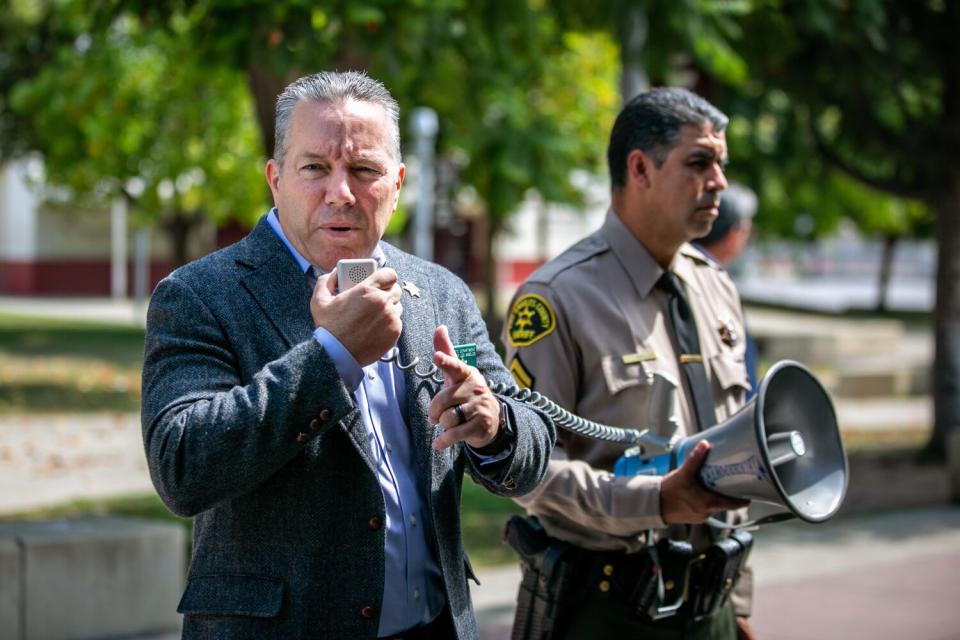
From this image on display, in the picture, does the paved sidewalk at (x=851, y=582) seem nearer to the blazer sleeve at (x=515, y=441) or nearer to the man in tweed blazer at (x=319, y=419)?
the blazer sleeve at (x=515, y=441)

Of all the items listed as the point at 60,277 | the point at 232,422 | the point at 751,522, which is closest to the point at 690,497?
the point at 751,522

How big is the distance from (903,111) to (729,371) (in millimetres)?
9176

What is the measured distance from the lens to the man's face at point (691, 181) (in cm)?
351

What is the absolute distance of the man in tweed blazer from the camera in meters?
2.19

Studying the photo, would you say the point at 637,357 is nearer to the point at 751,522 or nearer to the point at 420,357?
the point at 751,522

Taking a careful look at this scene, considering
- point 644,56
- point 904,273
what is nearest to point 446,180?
point 644,56

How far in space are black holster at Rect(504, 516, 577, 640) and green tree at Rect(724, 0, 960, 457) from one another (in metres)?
7.20

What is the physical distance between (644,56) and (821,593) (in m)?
3.22

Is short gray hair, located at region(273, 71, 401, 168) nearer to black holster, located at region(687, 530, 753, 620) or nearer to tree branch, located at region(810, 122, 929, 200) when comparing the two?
black holster, located at region(687, 530, 753, 620)

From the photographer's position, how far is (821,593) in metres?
7.65

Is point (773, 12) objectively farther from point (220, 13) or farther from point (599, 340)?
point (599, 340)

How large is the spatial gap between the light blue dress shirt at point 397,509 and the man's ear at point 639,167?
125 centimetres

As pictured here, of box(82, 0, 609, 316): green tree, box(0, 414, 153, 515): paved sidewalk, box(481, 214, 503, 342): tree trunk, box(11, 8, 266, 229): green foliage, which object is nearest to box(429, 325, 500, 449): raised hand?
box(82, 0, 609, 316): green tree

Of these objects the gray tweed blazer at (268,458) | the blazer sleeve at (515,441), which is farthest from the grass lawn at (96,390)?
the gray tweed blazer at (268,458)
